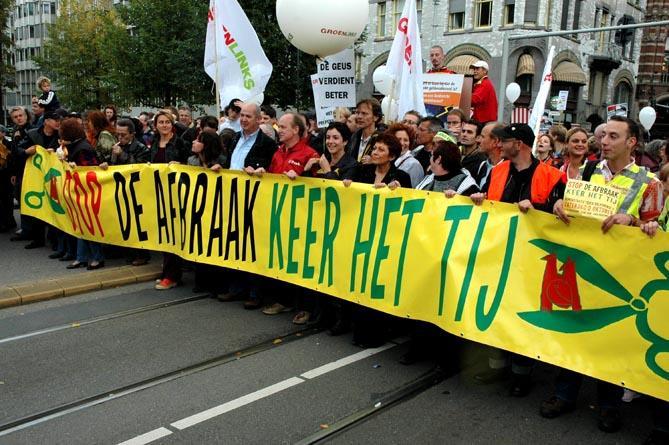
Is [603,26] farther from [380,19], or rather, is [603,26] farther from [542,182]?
[542,182]

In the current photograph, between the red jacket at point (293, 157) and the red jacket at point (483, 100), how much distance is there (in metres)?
4.12

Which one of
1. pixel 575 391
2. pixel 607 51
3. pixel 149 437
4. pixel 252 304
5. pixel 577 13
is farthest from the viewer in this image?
pixel 607 51

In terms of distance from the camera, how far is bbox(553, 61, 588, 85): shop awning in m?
32.9

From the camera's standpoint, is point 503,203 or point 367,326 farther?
point 367,326

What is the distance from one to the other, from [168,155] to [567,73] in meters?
30.2

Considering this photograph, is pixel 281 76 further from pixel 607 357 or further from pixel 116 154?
pixel 607 357

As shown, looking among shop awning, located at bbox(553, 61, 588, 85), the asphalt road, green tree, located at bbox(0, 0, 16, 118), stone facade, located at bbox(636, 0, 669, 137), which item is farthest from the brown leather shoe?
stone facade, located at bbox(636, 0, 669, 137)

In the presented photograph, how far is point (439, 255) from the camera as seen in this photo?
4777 millimetres

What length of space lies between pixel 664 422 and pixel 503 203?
5.72 feet

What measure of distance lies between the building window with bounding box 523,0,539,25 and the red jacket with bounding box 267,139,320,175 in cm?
2772

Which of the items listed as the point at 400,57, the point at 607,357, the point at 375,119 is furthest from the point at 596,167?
the point at 400,57

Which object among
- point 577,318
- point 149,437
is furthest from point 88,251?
point 577,318

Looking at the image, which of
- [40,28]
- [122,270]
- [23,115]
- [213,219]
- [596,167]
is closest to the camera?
[596,167]

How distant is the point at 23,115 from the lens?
979cm
